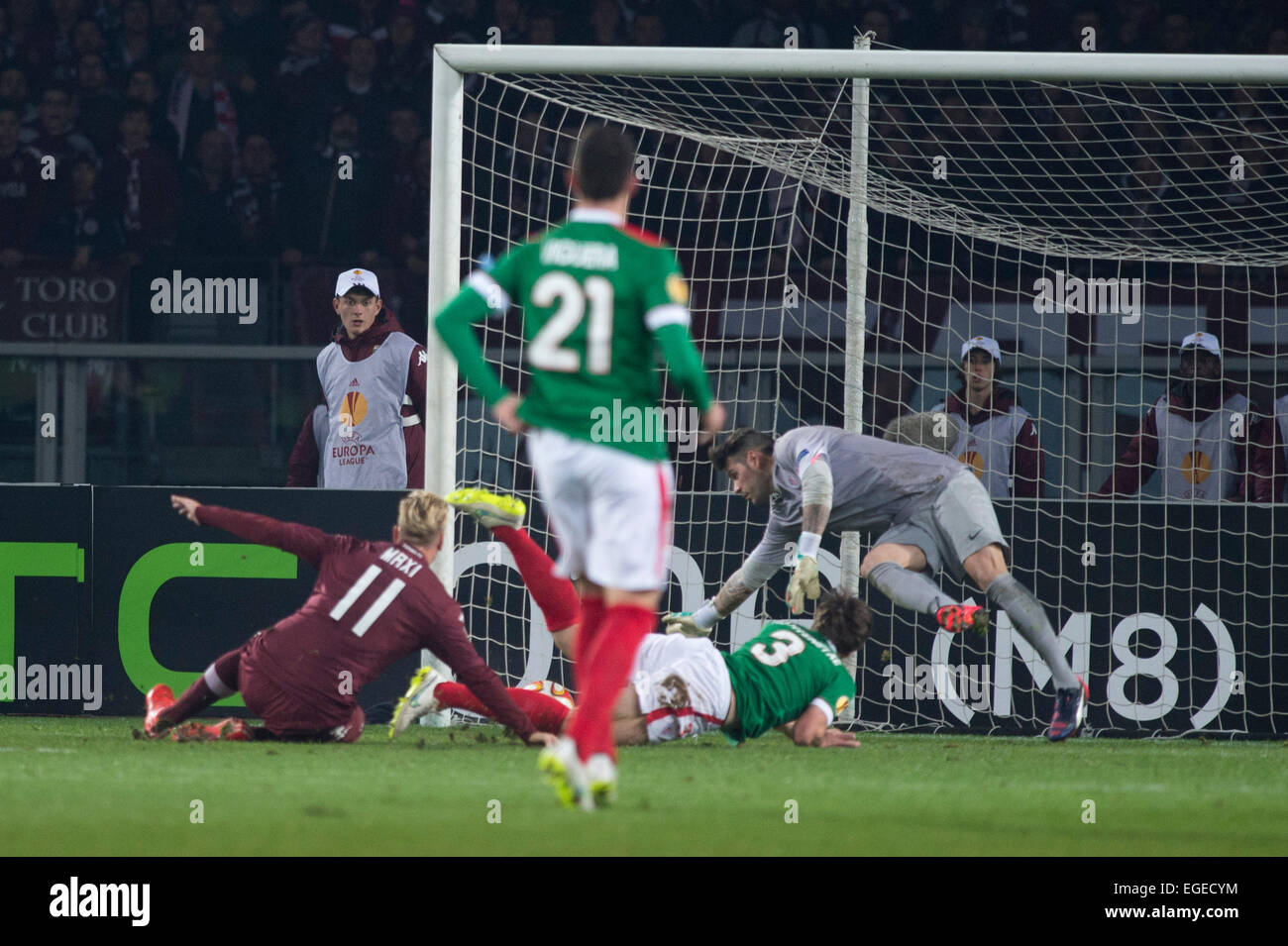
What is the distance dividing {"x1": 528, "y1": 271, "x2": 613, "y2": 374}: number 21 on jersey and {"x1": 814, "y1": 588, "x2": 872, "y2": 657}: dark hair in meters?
2.54

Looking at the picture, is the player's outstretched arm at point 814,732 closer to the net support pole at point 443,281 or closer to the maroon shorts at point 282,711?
the maroon shorts at point 282,711

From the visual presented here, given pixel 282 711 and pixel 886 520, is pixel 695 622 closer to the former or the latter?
pixel 886 520

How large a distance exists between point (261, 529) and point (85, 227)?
18.6 ft

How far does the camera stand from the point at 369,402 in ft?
28.2


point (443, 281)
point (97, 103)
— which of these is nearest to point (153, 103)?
point (97, 103)

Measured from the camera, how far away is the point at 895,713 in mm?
7844

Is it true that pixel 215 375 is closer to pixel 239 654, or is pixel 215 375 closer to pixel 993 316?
pixel 239 654

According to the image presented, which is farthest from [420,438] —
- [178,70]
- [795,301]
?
[178,70]

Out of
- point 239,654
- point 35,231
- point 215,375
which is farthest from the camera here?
point 35,231

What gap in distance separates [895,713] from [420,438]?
110 inches

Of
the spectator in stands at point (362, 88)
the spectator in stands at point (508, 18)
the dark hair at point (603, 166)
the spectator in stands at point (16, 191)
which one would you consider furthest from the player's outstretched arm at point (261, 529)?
the spectator in stands at point (508, 18)

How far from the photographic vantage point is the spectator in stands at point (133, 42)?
453 inches

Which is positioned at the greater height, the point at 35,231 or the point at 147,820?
the point at 35,231

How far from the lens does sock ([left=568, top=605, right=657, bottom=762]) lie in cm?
402
